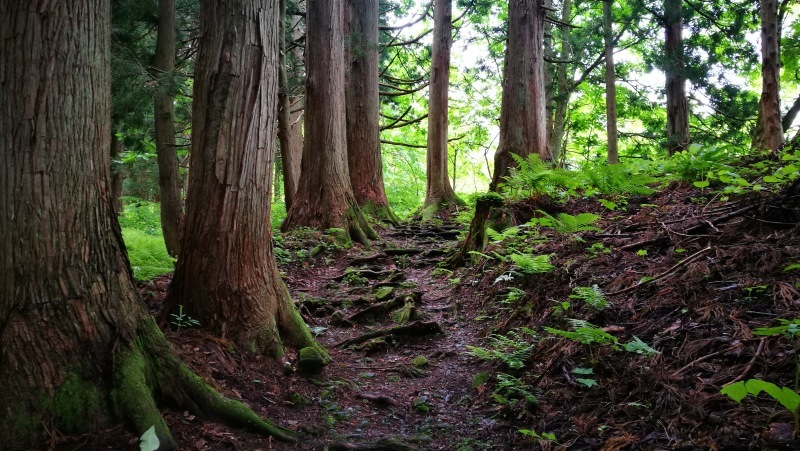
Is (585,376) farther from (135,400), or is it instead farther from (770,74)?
(770,74)

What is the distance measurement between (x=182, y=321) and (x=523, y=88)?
758cm

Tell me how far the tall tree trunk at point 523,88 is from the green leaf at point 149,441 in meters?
7.48

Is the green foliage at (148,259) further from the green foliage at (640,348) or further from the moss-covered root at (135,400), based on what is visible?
the green foliage at (640,348)

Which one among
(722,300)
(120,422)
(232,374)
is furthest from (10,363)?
(722,300)

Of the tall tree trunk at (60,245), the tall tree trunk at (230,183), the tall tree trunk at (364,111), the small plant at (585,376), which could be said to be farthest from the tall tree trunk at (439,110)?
the tall tree trunk at (60,245)

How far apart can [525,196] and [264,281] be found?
4.54 meters

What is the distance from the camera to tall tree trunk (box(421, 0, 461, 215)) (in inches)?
570

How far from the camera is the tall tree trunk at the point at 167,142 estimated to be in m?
7.71

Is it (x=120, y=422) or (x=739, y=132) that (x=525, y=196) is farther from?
(x=739, y=132)

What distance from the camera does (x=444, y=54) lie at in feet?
48.4

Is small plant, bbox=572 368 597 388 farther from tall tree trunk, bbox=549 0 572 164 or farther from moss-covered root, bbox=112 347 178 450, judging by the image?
tall tree trunk, bbox=549 0 572 164

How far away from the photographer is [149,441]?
9.01 feet

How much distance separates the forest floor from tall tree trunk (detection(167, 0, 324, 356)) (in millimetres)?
278

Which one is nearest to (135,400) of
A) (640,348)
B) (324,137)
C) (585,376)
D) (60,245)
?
(60,245)
